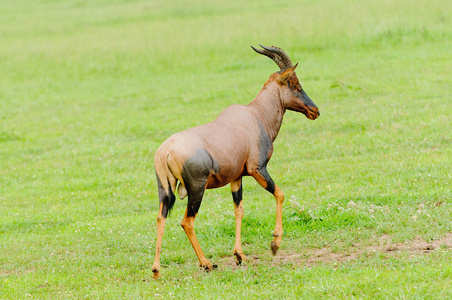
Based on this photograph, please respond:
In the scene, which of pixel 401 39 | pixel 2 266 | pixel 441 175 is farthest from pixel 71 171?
pixel 401 39

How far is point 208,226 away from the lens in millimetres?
10008

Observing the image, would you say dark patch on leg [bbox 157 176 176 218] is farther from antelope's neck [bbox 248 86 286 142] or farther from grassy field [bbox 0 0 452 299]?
antelope's neck [bbox 248 86 286 142]

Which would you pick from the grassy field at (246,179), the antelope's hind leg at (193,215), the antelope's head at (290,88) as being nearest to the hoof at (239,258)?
the grassy field at (246,179)

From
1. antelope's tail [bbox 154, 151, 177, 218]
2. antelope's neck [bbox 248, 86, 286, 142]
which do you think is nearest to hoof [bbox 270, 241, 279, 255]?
antelope's tail [bbox 154, 151, 177, 218]

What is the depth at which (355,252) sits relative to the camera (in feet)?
27.6

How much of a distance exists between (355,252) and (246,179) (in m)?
4.68

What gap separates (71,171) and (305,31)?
14.8 meters

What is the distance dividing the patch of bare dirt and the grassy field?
3 cm

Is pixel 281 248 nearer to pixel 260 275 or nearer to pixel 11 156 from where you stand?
pixel 260 275

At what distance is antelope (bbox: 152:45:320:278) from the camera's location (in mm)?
7906

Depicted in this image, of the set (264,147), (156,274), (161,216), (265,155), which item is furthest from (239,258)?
(264,147)

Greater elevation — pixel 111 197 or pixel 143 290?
pixel 143 290

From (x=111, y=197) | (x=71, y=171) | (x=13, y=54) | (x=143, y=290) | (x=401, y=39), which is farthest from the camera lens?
(x=13, y=54)

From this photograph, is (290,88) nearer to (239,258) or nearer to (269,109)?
(269,109)
